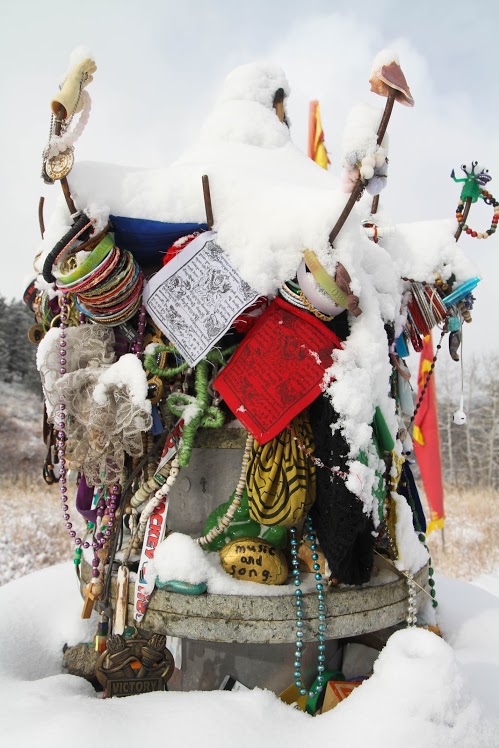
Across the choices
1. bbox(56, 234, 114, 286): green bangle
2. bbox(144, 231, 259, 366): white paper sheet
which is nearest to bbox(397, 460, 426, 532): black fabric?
bbox(144, 231, 259, 366): white paper sheet

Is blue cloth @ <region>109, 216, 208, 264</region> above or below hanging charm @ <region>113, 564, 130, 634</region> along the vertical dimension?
above

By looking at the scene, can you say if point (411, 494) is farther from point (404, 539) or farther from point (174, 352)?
point (174, 352)

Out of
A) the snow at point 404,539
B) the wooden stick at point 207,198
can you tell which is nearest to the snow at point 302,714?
the snow at point 404,539

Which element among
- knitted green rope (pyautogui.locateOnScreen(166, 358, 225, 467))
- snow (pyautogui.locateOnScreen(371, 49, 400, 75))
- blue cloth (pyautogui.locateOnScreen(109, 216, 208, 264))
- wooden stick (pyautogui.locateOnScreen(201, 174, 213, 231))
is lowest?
knitted green rope (pyautogui.locateOnScreen(166, 358, 225, 467))

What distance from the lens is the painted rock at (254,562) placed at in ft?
5.88

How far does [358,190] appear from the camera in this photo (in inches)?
62.4

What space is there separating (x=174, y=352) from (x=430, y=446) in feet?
12.7

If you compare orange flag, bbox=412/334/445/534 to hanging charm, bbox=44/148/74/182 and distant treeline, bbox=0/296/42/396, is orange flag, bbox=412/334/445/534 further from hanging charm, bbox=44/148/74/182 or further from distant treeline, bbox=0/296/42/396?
distant treeline, bbox=0/296/42/396

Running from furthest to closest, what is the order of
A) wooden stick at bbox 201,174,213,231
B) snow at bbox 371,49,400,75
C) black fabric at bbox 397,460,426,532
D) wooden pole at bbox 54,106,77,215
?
black fabric at bbox 397,460,426,532
wooden stick at bbox 201,174,213,231
wooden pole at bbox 54,106,77,215
snow at bbox 371,49,400,75

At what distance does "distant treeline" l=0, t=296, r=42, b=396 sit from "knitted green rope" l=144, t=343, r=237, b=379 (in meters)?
10.5

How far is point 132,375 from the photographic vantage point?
1.77 metres

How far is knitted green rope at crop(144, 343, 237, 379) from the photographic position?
189 centimetres

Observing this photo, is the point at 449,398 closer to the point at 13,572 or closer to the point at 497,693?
the point at 13,572

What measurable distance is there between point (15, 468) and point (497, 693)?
9468mm
